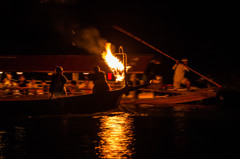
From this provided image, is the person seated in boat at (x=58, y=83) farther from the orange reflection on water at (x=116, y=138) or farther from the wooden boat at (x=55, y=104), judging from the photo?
the orange reflection on water at (x=116, y=138)

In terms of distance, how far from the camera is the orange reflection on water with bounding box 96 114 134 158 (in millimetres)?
8388

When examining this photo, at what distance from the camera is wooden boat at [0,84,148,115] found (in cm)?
1439

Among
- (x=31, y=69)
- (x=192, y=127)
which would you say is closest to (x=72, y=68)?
(x=31, y=69)

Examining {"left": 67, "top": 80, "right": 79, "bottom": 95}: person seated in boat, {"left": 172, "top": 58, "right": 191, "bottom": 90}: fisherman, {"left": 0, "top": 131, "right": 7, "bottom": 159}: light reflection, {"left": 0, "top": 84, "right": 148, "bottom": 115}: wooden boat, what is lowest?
{"left": 0, "top": 131, "right": 7, "bottom": 159}: light reflection

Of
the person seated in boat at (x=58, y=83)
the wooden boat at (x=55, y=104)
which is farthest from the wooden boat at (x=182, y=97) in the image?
the person seated in boat at (x=58, y=83)

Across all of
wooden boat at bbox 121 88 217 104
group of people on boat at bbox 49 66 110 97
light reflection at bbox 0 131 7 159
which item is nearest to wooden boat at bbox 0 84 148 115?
group of people on boat at bbox 49 66 110 97

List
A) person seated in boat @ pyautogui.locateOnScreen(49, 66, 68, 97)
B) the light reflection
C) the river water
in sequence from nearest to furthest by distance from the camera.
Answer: the light reflection
the river water
person seated in boat @ pyautogui.locateOnScreen(49, 66, 68, 97)

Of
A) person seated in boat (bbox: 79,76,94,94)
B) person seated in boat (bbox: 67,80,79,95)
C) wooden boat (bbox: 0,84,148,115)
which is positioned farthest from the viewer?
person seated in boat (bbox: 79,76,94,94)

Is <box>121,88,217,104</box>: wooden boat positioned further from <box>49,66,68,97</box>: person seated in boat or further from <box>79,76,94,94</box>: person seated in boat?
<box>49,66,68,97</box>: person seated in boat

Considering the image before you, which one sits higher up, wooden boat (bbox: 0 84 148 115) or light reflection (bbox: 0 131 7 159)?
wooden boat (bbox: 0 84 148 115)

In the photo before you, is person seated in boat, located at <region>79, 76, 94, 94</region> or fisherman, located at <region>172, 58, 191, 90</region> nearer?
fisherman, located at <region>172, 58, 191, 90</region>

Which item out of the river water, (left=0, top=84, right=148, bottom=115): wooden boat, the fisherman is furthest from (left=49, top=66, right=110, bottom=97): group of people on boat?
the fisherman

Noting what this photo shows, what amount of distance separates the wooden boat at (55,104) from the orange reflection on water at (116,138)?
2.64ft

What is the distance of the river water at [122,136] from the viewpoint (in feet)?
28.0
